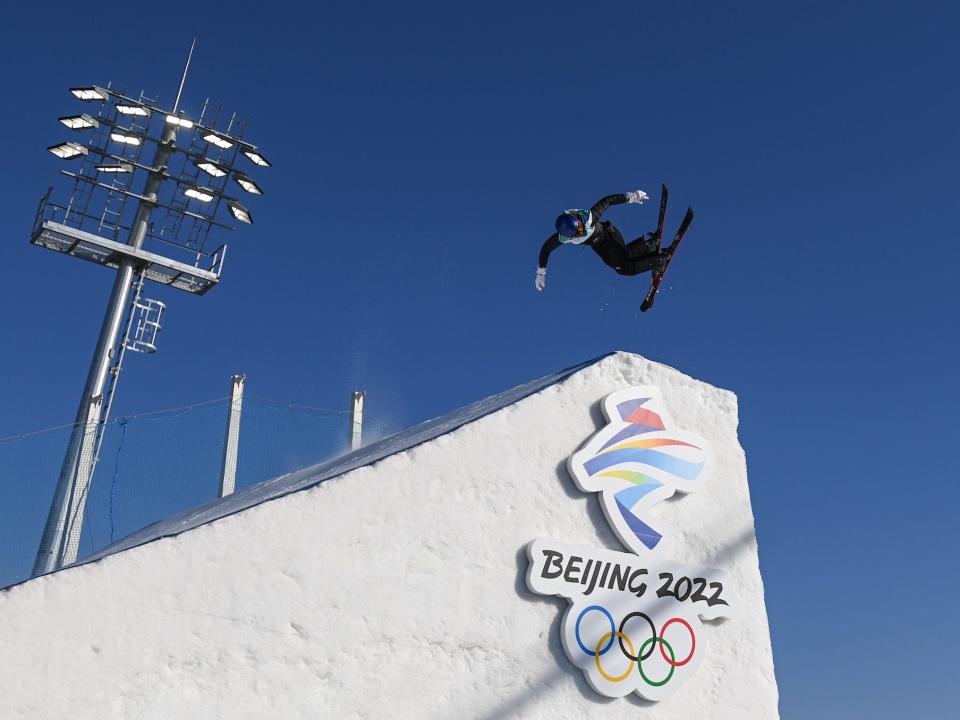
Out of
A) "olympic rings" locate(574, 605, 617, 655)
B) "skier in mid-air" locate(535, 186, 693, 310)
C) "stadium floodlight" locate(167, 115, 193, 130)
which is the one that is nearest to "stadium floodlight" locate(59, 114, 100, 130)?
"stadium floodlight" locate(167, 115, 193, 130)

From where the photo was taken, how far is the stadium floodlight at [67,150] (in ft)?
63.6

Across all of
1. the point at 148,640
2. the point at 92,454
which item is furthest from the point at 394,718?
the point at 92,454

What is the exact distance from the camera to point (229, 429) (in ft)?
33.8

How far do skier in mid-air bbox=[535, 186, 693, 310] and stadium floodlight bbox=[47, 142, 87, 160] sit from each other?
14262mm

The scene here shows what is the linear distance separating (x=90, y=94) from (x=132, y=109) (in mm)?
916

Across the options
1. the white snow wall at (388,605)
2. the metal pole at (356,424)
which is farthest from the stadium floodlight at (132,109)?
the white snow wall at (388,605)

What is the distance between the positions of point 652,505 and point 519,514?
127cm

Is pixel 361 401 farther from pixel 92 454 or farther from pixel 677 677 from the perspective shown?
pixel 677 677

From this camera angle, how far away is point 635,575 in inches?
261

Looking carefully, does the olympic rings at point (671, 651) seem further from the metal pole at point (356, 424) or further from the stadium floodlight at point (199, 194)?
the stadium floodlight at point (199, 194)

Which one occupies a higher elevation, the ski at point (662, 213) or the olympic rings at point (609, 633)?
the ski at point (662, 213)

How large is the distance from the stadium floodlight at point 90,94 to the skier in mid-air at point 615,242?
1401 cm

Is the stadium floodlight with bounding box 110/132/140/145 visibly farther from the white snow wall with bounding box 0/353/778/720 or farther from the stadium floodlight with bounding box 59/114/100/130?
the white snow wall with bounding box 0/353/778/720

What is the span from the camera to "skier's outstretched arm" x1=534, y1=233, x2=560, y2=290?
9812 millimetres
